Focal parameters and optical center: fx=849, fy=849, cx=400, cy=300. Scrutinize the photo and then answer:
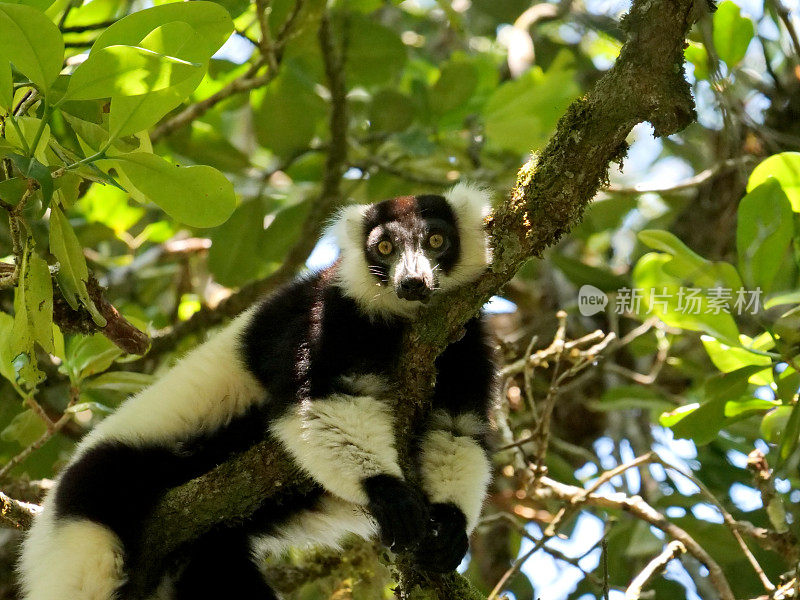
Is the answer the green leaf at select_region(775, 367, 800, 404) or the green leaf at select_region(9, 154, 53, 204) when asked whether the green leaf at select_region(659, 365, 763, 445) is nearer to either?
the green leaf at select_region(775, 367, 800, 404)

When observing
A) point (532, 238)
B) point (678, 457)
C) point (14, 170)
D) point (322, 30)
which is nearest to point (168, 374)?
point (14, 170)

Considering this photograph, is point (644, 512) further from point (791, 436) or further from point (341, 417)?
point (341, 417)

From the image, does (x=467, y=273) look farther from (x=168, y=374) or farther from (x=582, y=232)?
(x=582, y=232)

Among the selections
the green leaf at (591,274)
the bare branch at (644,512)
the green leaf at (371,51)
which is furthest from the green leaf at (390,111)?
the bare branch at (644,512)

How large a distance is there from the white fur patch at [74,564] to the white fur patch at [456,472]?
1.39 meters

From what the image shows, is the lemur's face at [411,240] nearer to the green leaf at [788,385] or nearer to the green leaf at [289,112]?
the green leaf at [788,385]

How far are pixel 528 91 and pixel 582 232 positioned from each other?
120cm

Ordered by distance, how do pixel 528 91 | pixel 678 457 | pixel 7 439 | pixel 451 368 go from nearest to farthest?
1. pixel 451 368
2. pixel 7 439
3. pixel 678 457
4. pixel 528 91

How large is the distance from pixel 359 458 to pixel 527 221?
1.19 metres

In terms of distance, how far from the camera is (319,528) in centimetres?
430

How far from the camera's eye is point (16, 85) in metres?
3.29

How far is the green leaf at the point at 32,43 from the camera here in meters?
2.86

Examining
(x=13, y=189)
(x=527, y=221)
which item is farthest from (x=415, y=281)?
(x=13, y=189)

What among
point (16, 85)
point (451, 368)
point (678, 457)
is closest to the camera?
point (16, 85)
